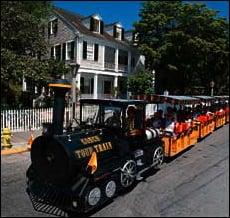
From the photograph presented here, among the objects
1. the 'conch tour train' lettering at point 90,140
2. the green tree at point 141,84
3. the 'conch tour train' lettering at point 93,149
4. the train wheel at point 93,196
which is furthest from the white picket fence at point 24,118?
the green tree at point 141,84

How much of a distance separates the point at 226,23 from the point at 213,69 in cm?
474

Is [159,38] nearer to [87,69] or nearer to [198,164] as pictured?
[87,69]

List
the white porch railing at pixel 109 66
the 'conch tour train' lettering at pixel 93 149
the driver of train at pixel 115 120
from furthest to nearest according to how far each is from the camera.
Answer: the white porch railing at pixel 109 66 → the driver of train at pixel 115 120 → the 'conch tour train' lettering at pixel 93 149

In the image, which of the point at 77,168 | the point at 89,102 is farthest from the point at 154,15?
the point at 77,168

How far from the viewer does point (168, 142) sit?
12336 millimetres

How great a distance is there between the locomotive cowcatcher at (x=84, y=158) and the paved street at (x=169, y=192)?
35 cm

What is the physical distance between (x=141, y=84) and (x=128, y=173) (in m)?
24.0

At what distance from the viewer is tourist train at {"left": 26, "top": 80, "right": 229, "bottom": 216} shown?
7.54m

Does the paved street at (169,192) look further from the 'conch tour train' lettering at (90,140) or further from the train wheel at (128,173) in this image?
the 'conch tour train' lettering at (90,140)

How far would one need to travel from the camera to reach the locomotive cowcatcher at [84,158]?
7527 millimetres

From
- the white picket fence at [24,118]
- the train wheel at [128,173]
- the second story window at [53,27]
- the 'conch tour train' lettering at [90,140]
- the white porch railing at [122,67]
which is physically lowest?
the train wheel at [128,173]

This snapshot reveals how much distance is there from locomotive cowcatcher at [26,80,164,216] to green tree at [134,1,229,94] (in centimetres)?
2654

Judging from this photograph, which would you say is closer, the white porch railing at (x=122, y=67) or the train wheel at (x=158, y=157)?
the train wheel at (x=158, y=157)

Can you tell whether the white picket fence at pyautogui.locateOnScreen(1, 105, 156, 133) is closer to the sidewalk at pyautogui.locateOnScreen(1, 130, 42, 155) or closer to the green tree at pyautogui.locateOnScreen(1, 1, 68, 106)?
the sidewalk at pyautogui.locateOnScreen(1, 130, 42, 155)
